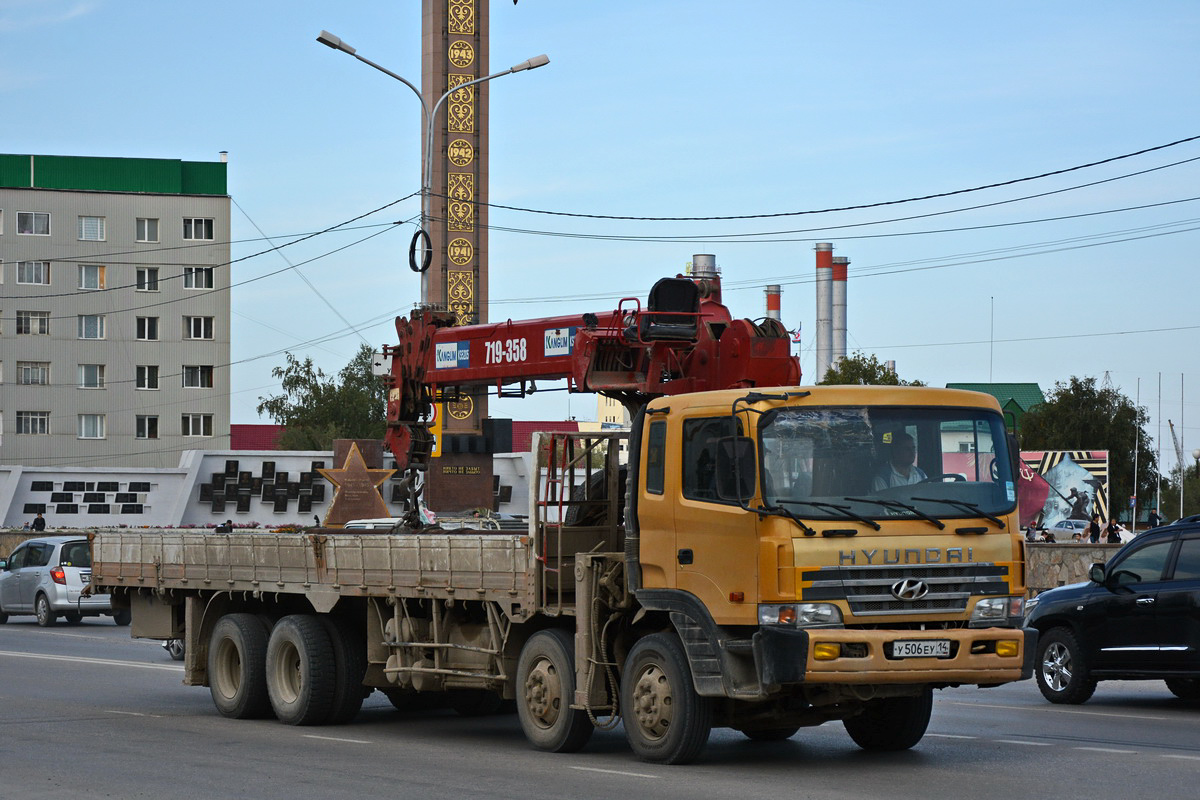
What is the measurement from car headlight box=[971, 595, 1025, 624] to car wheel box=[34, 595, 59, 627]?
2271cm

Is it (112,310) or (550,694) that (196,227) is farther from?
(550,694)

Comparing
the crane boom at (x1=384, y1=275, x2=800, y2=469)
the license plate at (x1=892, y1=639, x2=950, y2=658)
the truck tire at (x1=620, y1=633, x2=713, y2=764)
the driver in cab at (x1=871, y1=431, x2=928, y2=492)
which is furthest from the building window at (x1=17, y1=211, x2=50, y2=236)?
the license plate at (x1=892, y1=639, x2=950, y2=658)

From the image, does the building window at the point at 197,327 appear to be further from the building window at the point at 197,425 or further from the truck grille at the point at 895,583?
the truck grille at the point at 895,583

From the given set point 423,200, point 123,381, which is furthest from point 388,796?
point 123,381

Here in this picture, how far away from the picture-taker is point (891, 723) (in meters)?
12.2

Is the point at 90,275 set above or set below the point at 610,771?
above

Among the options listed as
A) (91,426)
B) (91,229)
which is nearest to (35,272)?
(91,229)

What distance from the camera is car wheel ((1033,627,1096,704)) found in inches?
637

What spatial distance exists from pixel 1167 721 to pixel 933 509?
5.28 metres

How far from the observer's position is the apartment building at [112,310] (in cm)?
8731

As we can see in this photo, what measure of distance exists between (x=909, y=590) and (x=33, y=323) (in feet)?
276

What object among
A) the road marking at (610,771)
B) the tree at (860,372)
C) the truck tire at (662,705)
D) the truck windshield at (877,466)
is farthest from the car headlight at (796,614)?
the tree at (860,372)

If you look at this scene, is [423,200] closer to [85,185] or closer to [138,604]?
[138,604]

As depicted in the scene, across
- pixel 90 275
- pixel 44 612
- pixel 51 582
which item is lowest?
pixel 44 612
